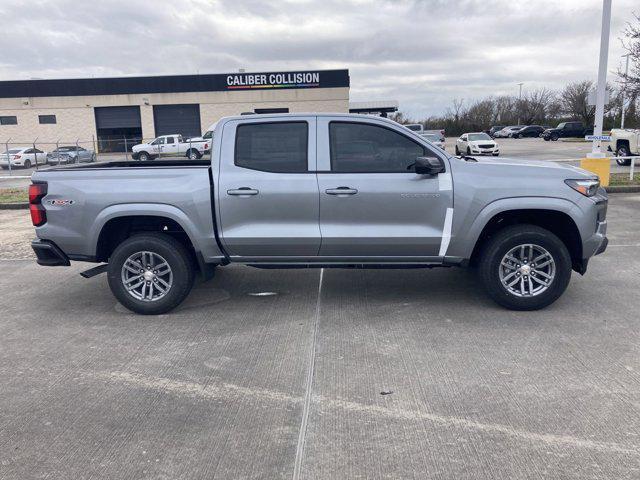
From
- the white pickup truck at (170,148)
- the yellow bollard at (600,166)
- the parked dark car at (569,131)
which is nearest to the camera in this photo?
the yellow bollard at (600,166)

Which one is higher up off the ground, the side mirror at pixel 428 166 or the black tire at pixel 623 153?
the side mirror at pixel 428 166

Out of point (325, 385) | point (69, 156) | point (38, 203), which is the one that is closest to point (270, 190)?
point (325, 385)

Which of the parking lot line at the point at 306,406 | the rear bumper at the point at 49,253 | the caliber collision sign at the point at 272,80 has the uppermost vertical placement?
the caliber collision sign at the point at 272,80

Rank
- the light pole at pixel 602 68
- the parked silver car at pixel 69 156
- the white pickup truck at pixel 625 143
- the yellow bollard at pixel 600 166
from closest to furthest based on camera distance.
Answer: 1. the light pole at pixel 602 68
2. the yellow bollard at pixel 600 166
3. the white pickup truck at pixel 625 143
4. the parked silver car at pixel 69 156

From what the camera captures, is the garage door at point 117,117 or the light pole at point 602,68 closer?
the light pole at point 602,68

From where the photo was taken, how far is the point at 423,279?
22.2ft

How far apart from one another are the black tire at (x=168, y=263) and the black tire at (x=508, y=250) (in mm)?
2915

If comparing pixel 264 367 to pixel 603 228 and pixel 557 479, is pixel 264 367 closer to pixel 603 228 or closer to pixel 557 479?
pixel 557 479

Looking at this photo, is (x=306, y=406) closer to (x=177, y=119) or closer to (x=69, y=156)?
(x=69, y=156)

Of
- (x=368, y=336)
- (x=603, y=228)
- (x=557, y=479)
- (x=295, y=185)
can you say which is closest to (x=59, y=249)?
(x=295, y=185)

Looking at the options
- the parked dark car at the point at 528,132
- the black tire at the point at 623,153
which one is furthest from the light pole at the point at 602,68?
the parked dark car at the point at 528,132

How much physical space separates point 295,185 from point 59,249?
244cm

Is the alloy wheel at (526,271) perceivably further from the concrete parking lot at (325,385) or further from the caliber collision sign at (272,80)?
the caliber collision sign at (272,80)

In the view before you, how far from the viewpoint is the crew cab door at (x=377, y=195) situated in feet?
17.5
